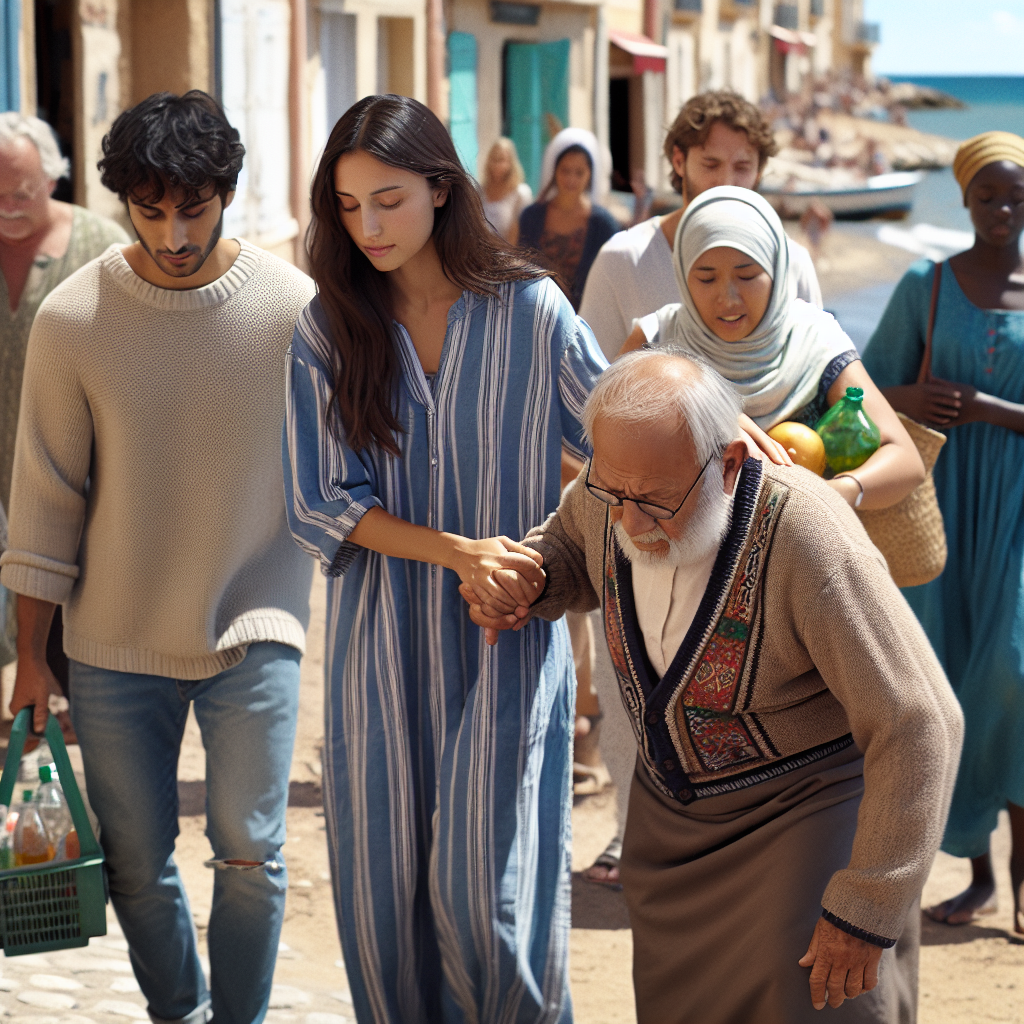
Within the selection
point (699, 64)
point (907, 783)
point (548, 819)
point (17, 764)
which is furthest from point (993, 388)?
point (699, 64)

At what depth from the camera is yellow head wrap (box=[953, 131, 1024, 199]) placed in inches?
178

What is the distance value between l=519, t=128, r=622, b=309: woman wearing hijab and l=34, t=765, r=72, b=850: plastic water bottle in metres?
4.31

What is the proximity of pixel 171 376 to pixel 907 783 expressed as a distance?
175cm

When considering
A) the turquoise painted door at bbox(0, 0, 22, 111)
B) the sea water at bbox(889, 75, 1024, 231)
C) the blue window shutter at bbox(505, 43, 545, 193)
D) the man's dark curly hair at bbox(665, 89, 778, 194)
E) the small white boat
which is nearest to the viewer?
the man's dark curly hair at bbox(665, 89, 778, 194)

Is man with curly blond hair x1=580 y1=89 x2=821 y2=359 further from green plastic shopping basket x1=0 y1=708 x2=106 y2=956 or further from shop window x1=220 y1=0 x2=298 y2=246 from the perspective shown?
shop window x1=220 y1=0 x2=298 y2=246

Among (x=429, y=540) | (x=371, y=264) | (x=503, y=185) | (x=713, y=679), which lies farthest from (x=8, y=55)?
(x=713, y=679)

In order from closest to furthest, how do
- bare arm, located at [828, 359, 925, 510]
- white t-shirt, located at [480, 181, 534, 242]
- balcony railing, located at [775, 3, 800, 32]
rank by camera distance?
1. bare arm, located at [828, 359, 925, 510]
2. white t-shirt, located at [480, 181, 534, 242]
3. balcony railing, located at [775, 3, 800, 32]

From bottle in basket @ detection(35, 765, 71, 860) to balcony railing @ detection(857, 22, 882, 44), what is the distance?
42914 millimetres

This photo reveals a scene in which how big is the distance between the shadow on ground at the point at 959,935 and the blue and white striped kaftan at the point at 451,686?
6.01 ft

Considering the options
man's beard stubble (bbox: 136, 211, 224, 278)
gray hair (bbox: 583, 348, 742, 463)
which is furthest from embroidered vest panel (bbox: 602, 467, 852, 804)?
man's beard stubble (bbox: 136, 211, 224, 278)

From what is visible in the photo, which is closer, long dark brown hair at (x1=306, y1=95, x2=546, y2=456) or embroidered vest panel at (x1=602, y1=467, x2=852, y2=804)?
embroidered vest panel at (x1=602, y1=467, x2=852, y2=804)

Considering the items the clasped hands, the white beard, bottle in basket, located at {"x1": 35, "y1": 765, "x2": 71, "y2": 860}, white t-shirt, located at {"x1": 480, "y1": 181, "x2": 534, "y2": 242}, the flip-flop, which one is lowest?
the flip-flop

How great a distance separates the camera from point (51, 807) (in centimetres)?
321

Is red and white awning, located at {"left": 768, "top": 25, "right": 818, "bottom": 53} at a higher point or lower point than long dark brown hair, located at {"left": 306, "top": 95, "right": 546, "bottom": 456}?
higher
